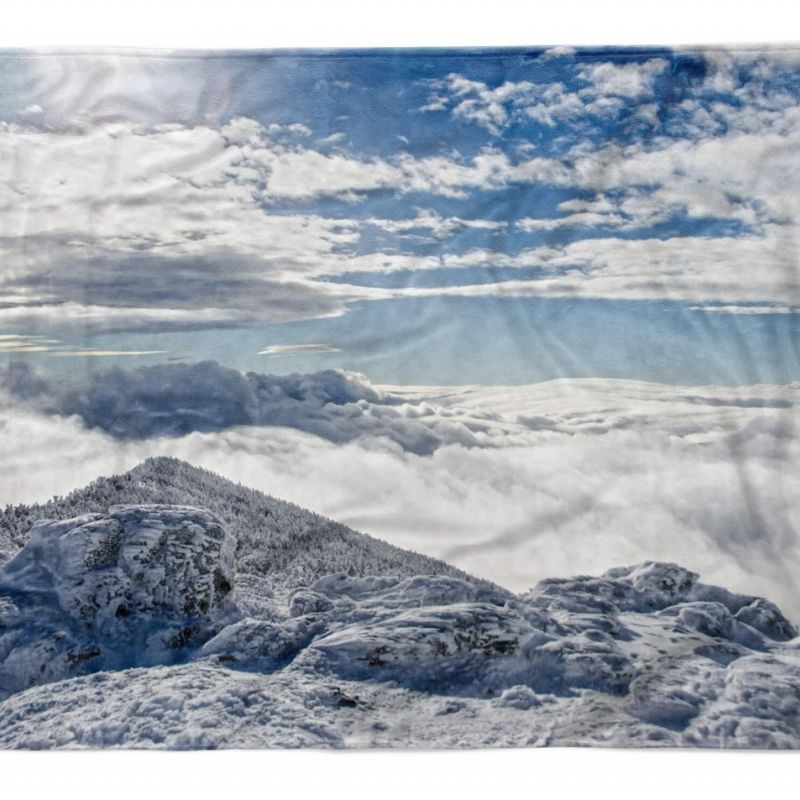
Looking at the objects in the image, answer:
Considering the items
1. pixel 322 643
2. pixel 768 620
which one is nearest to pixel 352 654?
pixel 322 643

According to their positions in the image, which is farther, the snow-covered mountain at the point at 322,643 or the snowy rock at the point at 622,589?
the snowy rock at the point at 622,589

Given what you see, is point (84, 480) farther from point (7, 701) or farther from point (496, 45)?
point (496, 45)

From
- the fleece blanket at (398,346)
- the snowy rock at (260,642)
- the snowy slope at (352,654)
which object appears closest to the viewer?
the snowy slope at (352,654)

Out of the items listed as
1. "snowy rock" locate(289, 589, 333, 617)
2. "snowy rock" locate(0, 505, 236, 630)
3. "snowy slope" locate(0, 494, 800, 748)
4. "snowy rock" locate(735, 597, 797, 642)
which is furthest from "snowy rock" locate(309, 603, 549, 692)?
"snowy rock" locate(735, 597, 797, 642)

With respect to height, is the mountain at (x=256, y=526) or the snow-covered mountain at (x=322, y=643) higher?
the mountain at (x=256, y=526)

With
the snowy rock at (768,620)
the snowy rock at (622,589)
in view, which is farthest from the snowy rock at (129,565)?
the snowy rock at (768,620)

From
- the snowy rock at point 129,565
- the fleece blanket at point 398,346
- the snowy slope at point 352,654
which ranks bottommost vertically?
the snowy slope at point 352,654

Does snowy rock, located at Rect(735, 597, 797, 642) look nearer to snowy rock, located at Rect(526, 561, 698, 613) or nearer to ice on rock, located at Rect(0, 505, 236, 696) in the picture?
snowy rock, located at Rect(526, 561, 698, 613)

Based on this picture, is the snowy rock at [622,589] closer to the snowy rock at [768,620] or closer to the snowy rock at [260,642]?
the snowy rock at [768,620]
